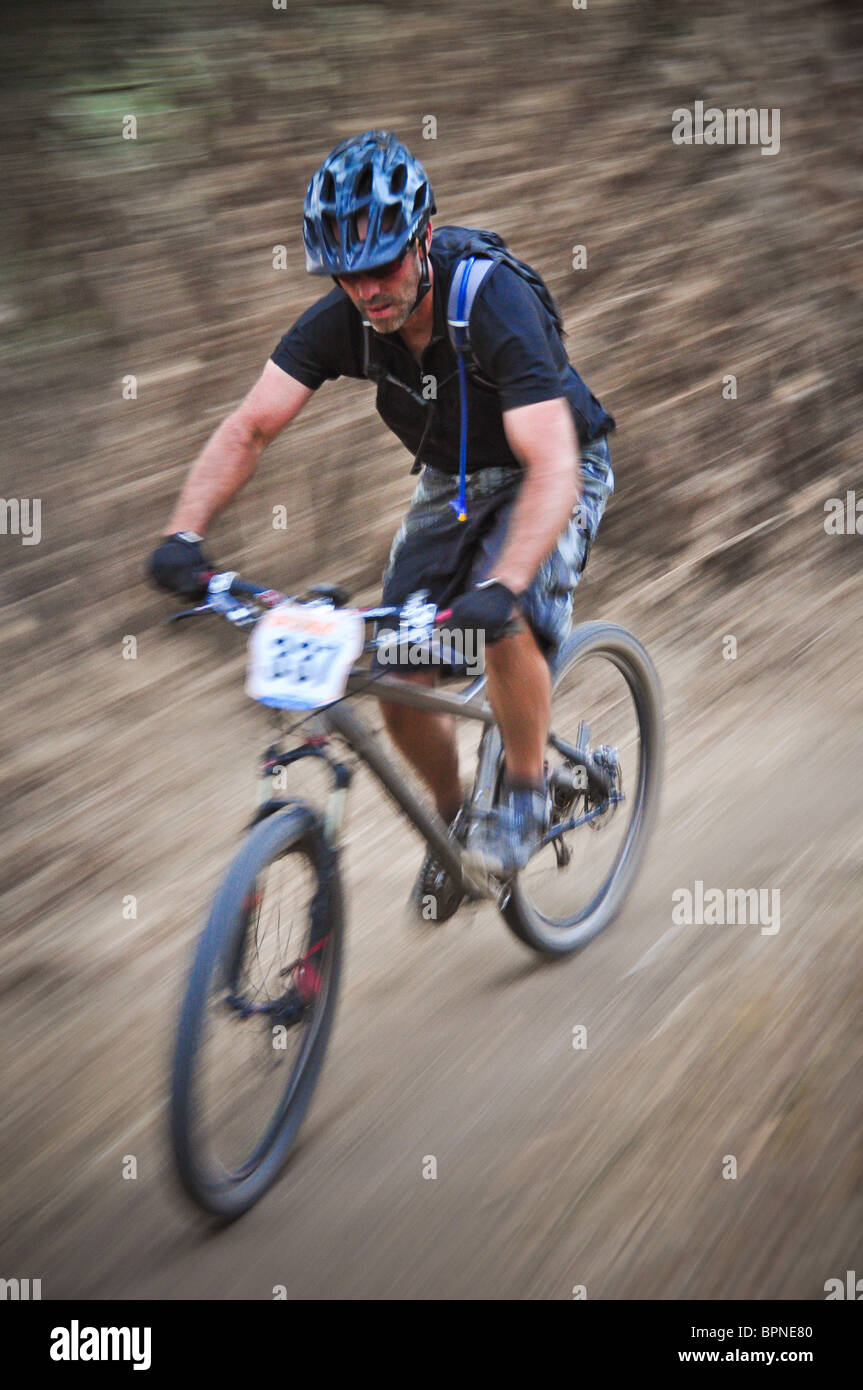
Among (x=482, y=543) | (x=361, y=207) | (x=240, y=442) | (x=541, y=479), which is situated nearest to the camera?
(x=361, y=207)

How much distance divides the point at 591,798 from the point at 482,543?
1045 millimetres

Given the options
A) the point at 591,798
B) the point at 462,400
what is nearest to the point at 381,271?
the point at 462,400

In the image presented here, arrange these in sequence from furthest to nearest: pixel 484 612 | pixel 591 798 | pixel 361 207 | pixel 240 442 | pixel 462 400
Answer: pixel 591 798 < pixel 240 442 < pixel 462 400 < pixel 361 207 < pixel 484 612

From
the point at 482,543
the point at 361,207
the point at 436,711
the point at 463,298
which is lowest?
the point at 436,711

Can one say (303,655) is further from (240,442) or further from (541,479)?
(240,442)

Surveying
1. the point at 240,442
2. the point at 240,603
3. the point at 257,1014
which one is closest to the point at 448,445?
the point at 240,442

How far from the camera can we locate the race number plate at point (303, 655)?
8.56 feet

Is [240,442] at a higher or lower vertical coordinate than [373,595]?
higher

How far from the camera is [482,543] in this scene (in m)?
3.32

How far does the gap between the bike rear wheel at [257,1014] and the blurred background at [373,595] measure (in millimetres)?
138

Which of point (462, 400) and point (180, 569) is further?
point (462, 400)

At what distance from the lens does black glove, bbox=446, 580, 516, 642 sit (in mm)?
2617

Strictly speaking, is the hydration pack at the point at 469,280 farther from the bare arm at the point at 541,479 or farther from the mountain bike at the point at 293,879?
the mountain bike at the point at 293,879

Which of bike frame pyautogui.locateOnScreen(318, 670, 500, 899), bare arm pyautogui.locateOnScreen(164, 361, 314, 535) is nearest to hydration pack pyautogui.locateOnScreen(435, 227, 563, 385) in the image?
bare arm pyautogui.locateOnScreen(164, 361, 314, 535)
